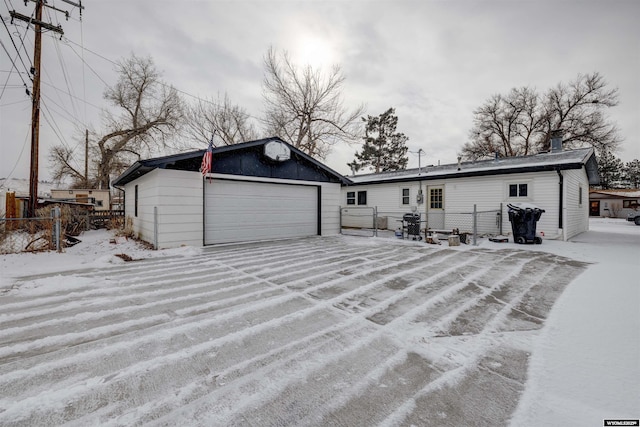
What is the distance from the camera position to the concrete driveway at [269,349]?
1.64 metres

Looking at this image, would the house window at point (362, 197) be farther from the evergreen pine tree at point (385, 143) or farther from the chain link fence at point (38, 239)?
the evergreen pine tree at point (385, 143)

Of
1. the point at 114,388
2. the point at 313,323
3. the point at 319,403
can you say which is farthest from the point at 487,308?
the point at 114,388

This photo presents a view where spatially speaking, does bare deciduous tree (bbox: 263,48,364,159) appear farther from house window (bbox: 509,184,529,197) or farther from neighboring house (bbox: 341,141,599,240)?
house window (bbox: 509,184,529,197)

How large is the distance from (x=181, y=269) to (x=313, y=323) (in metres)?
3.63

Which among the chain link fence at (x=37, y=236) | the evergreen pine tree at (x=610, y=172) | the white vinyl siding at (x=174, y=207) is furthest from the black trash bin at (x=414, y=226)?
the evergreen pine tree at (x=610, y=172)

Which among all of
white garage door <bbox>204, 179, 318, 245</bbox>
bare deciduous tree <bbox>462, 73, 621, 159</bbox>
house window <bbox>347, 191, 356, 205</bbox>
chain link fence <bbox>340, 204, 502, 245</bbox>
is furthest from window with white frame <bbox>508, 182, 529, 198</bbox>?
bare deciduous tree <bbox>462, 73, 621, 159</bbox>

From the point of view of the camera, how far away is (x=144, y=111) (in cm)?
2397

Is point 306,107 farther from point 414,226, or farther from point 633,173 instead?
point 633,173

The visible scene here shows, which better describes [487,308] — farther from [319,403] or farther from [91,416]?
[91,416]

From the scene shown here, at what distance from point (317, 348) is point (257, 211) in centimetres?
748

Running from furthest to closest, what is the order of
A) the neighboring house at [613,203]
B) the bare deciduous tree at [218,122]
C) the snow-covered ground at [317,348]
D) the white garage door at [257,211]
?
the neighboring house at [613,203], the bare deciduous tree at [218,122], the white garage door at [257,211], the snow-covered ground at [317,348]

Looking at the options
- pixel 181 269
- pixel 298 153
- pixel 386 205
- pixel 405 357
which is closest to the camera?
pixel 405 357

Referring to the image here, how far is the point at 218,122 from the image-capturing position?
2134cm

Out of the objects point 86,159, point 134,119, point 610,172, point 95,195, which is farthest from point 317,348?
point 610,172
